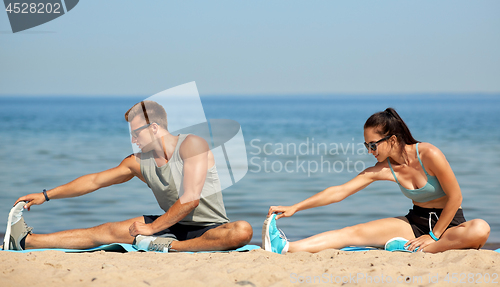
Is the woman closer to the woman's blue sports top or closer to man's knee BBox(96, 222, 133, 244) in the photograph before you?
the woman's blue sports top

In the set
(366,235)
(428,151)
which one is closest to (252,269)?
(366,235)

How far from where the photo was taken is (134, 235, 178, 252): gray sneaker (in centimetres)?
384

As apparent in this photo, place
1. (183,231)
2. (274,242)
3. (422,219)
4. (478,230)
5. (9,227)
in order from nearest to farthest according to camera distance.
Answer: (478,230)
(274,242)
(422,219)
(9,227)
(183,231)

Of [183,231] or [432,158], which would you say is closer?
[432,158]

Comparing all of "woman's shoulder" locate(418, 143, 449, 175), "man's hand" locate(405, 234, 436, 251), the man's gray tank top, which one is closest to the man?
the man's gray tank top

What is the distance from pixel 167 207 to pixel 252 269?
1308 millimetres

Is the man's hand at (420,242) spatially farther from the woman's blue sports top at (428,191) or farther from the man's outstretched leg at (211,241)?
the man's outstretched leg at (211,241)

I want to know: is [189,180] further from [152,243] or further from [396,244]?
[396,244]

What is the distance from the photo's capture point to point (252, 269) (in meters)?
3.04

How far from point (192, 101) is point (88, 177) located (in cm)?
125

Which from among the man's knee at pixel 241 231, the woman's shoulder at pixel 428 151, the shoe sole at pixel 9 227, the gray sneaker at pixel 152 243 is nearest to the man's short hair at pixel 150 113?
the gray sneaker at pixel 152 243

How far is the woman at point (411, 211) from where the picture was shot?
Result: 3.55 m

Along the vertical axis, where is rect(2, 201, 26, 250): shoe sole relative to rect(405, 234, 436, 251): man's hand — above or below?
above

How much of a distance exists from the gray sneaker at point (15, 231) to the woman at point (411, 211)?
6.91 feet
